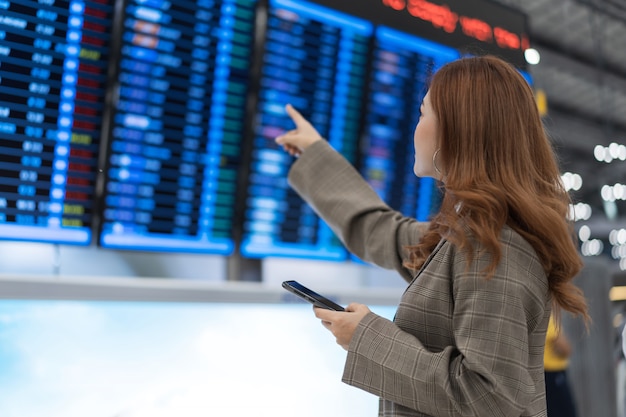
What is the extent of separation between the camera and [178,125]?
1.91m

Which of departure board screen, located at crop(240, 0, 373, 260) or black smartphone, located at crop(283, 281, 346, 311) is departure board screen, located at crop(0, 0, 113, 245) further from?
black smartphone, located at crop(283, 281, 346, 311)

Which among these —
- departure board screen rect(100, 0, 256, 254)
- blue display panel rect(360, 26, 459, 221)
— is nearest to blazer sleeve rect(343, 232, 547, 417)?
departure board screen rect(100, 0, 256, 254)

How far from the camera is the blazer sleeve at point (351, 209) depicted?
5.34 feet

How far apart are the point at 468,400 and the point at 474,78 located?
0.62 meters

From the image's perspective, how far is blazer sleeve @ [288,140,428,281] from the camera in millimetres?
1629

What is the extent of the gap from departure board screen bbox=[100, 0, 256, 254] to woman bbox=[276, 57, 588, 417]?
886 mm

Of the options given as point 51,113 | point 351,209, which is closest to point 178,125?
point 51,113

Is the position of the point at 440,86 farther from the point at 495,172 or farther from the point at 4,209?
the point at 4,209

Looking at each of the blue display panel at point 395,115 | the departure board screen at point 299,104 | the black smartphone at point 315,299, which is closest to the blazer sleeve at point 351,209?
the departure board screen at point 299,104

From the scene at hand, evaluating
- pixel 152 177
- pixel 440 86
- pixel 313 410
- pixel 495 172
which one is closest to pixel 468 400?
pixel 495 172

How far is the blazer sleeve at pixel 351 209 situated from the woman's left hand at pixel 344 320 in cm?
48

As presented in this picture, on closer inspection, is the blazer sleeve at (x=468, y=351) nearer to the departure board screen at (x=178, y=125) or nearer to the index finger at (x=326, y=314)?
the index finger at (x=326, y=314)

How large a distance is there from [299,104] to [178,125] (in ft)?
1.62

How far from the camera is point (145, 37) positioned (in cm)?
181
